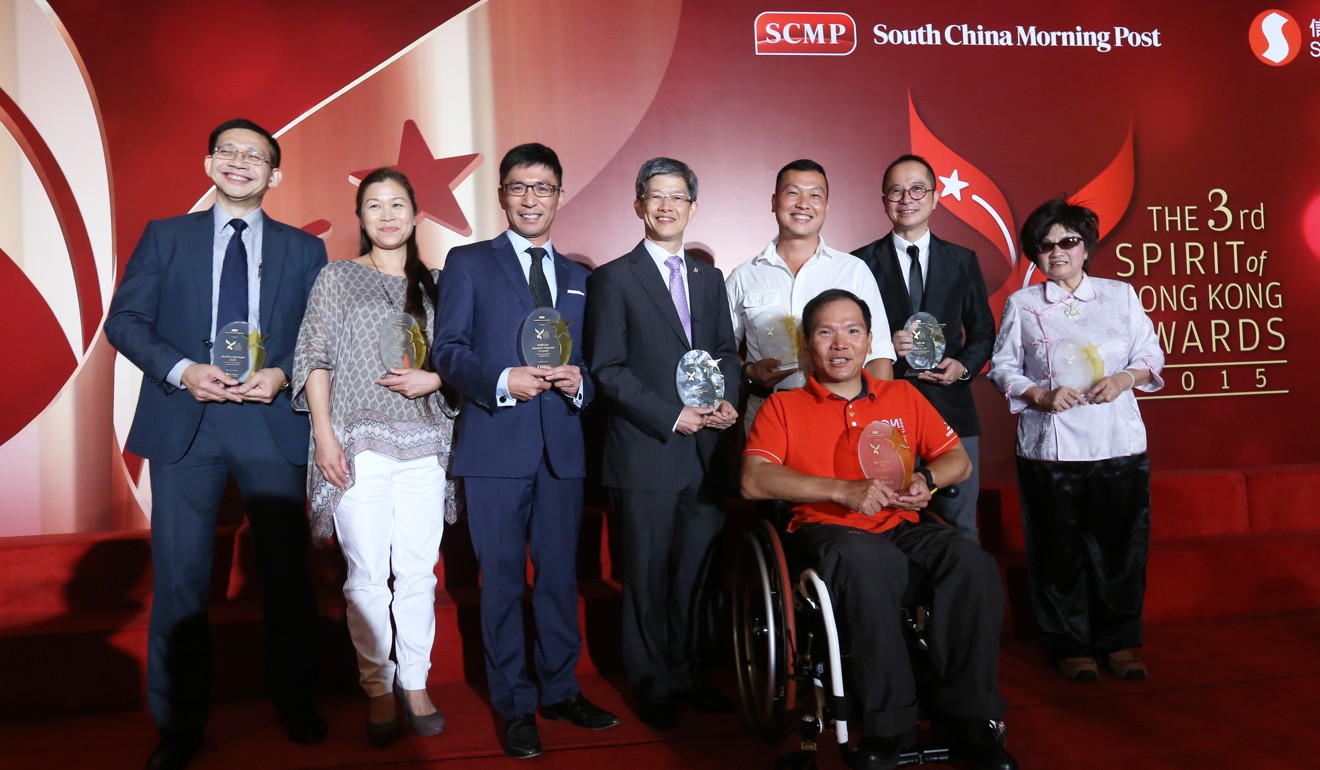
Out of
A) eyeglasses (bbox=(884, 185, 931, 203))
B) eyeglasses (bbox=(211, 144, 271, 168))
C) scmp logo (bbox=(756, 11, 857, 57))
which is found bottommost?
eyeglasses (bbox=(884, 185, 931, 203))

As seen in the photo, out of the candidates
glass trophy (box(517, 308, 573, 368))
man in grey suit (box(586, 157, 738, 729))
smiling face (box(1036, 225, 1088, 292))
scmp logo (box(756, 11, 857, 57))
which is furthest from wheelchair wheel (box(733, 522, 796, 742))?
scmp logo (box(756, 11, 857, 57))

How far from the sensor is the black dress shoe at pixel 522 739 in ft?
8.21

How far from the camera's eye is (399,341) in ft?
8.23

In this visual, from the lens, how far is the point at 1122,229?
4.67m

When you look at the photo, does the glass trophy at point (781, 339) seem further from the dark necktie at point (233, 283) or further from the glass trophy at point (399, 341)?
the dark necktie at point (233, 283)

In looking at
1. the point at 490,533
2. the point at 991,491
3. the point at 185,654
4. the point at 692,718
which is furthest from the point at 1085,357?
the point at 185,654

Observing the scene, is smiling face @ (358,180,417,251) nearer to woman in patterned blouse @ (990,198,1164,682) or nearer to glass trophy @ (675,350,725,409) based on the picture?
glass trophy @ (675,350,725,409)

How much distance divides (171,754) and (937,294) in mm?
2686

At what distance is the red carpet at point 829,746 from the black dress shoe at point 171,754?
6 cm

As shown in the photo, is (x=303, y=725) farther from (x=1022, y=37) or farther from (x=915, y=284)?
(x=1022, y=37)

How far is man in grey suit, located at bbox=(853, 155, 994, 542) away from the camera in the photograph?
3029 mm

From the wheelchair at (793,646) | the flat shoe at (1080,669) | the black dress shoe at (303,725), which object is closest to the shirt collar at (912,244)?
the wheelchair at (793,646)

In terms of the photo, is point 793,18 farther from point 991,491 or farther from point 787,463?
point 787,463

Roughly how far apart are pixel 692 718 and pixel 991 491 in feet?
5.88
